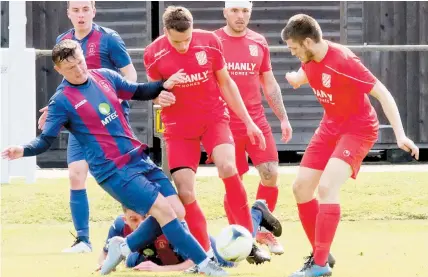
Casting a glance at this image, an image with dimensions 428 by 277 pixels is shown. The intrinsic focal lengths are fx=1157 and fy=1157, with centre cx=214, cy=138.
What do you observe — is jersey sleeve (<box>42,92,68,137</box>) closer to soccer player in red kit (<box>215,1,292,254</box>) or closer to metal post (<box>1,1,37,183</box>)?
soccer player in red kit (<box>215,1,292,254</box>)

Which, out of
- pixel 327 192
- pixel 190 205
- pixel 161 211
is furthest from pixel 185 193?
pixel 327 192

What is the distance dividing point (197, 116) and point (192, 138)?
18 centimetres

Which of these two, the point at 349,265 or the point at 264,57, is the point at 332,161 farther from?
the point at 264,57

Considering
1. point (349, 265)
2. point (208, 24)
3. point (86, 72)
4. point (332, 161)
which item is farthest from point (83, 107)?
point (208, 24)

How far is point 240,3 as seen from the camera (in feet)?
32.3

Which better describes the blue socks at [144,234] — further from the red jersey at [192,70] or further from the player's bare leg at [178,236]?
the red jersey at [192,70]

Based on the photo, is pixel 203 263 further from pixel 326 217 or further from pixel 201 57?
pixel 201 57

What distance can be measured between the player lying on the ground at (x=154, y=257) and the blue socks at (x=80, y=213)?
1411 mm

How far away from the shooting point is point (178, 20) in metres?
8.23

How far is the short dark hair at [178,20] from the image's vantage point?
26.9 ft

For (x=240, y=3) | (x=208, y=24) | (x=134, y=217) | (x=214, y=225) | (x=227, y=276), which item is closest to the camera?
(x=227, y=276)

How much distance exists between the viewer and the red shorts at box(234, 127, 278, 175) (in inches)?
389

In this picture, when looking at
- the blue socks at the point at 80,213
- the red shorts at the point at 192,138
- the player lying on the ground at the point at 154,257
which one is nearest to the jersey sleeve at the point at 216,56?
the red shorts at the point at 192,138

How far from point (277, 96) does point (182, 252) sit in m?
2.58
